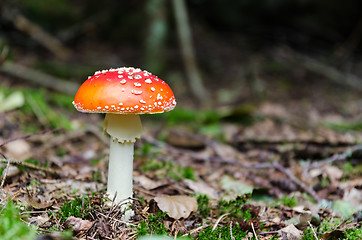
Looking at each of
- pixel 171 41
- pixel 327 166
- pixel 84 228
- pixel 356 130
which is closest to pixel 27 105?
pixel 84 228

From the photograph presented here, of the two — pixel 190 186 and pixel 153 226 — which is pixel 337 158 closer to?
pixel 190 186

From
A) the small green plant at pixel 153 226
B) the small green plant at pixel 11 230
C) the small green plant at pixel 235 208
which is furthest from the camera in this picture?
the small green plant at pixel 235 208

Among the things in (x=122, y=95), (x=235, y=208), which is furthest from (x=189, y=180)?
(x=122, y=95)

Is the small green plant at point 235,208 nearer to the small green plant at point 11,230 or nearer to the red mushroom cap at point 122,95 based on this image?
the red mushroom cap at point 122,95

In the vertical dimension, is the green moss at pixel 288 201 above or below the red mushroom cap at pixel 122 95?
below

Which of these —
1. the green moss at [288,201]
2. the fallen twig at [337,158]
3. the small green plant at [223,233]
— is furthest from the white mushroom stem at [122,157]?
the fallen twig at [337,158]

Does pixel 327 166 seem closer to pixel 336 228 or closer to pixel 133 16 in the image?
pixel 336 228
